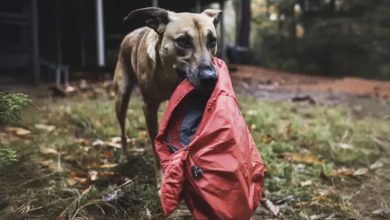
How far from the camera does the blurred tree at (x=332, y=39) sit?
67.1 feet

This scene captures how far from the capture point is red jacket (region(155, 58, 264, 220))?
2619 millimetres

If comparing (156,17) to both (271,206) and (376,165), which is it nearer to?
(271,206)

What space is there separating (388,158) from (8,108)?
4.24 m

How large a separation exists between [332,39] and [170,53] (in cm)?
1876

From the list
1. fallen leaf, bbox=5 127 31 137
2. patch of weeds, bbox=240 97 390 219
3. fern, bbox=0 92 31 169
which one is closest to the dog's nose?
fern, bbox=0 92 31 169

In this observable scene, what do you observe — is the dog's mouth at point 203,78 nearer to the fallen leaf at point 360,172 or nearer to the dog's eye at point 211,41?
the dog's eye at point 211,41

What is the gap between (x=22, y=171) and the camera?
178 inches

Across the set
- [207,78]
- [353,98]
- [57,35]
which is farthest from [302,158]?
[57,35]

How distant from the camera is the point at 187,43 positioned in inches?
132

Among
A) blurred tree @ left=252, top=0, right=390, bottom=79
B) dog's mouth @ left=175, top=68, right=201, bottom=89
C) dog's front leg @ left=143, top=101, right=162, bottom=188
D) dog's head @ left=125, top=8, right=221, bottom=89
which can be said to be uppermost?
dog's head @ left=125, top=8, right=221, bottom=89

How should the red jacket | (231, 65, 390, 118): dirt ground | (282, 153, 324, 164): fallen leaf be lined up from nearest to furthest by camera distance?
the red jacket, (282, 153, 324, 164): fallen leaf, (231, 65, 390, 118): dirt ground

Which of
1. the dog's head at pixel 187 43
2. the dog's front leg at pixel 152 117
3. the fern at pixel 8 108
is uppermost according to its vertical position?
the dog's head at pixel 187 43

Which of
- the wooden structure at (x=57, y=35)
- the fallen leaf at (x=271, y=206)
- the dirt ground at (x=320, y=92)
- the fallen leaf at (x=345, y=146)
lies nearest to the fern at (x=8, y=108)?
the fallen leaf at (x=271, y=206)

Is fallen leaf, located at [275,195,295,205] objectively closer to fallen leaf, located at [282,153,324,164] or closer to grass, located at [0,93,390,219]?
grass, located at [0,93,390,219]
